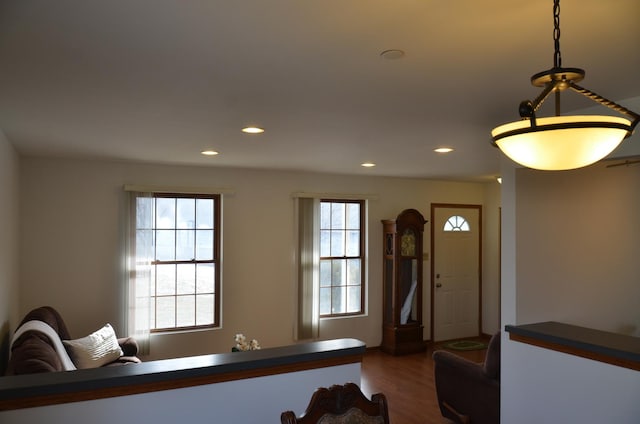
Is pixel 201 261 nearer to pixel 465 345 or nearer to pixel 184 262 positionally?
pixel 184 262

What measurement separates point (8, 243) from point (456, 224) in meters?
5.68

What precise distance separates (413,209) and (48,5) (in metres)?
5.67

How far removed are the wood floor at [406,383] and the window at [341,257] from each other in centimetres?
77

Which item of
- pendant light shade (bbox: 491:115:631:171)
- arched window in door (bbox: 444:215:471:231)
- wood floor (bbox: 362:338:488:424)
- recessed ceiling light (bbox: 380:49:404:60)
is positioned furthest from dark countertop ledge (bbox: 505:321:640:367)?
arched window in door (bbox: 444:215:471:231)

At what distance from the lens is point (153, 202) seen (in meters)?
5.46

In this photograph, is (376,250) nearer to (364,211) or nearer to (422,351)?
(364,211)

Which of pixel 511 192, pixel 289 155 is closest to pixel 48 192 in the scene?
pixel 289 155

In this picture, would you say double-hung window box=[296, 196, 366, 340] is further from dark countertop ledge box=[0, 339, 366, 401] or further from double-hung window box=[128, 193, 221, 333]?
dark countertop ledge box=[0, 339, 366, 401]

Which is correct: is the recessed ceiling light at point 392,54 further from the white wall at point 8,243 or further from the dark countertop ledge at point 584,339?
the white wall at point 8,243

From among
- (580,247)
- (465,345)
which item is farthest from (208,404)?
(465,345)

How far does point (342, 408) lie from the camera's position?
1.70m

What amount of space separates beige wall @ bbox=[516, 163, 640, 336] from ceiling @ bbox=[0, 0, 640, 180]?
0.70 meters

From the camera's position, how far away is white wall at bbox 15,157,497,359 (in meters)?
4.98

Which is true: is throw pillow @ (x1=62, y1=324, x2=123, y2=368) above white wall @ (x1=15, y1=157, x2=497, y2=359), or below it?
below
